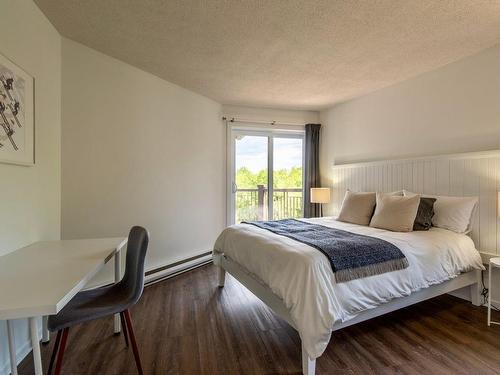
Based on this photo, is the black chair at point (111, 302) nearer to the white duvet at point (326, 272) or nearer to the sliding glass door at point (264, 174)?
the white duvet at point (326, 272)

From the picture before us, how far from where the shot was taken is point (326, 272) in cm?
168

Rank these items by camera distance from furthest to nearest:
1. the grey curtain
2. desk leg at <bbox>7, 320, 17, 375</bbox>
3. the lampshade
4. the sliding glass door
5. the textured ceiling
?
the grey curtain, the sliding glass door, the lampshade, the textured ceiling, desk leg at <bbox>7, 320, 17, 375</bbox>

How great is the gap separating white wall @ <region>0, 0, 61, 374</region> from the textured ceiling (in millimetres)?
241

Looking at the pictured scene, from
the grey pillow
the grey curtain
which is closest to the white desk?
the grey pillow

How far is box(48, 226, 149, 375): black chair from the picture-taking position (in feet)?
4.46

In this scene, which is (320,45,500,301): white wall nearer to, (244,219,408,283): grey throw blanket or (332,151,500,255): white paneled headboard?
(332,151,500,255): white paneled headboard

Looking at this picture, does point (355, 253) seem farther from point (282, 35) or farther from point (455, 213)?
point (282, 35)

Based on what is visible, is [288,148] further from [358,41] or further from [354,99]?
[358,41]

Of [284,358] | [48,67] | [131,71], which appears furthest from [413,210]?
[48,67]

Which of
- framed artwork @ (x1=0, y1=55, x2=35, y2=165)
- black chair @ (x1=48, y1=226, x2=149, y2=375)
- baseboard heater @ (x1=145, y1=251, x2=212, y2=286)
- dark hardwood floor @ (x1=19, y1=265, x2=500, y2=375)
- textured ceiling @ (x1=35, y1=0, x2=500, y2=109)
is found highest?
textured ceiling @ (x1=35, y1=0, x2=500, y2=109)

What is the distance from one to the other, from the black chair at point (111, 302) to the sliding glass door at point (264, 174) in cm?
260

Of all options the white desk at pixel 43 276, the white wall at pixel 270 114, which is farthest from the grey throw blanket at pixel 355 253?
the white wall at pixel 270 114

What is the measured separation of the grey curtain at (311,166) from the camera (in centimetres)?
455

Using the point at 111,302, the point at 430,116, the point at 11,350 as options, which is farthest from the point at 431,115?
the point at 11,350
